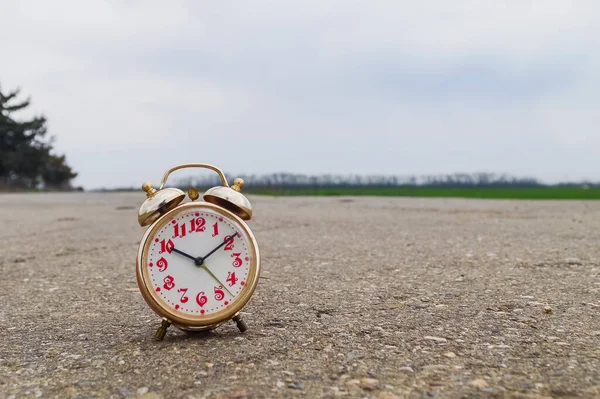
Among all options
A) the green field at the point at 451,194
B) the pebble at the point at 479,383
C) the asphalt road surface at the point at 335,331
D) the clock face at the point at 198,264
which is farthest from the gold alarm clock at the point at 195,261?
the green field at the point at 451,194

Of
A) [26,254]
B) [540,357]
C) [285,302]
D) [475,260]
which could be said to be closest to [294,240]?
[475,260]

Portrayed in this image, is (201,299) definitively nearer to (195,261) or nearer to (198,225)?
(195,261)

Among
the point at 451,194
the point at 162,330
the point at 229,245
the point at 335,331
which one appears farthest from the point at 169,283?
the point at 451,194

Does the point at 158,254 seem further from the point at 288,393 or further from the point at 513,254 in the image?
the point at 513,254

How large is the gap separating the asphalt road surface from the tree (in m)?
40.3

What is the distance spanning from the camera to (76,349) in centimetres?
266

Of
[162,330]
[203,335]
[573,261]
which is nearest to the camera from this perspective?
[162,330]

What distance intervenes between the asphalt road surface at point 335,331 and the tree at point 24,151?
40291 millimetres

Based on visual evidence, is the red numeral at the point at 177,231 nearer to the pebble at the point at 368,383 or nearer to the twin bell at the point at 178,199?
the twin bell at the point at 178,199

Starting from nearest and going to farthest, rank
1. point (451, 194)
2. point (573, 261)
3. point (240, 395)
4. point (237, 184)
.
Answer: point (240, 395) → point (237, 184) → point (573, 261) → point (451, 194)

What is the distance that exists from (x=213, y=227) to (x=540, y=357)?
154 cm

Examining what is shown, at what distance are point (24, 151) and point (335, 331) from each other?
1783 inches

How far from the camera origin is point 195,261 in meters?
2.77

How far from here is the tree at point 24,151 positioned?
42156 mm
